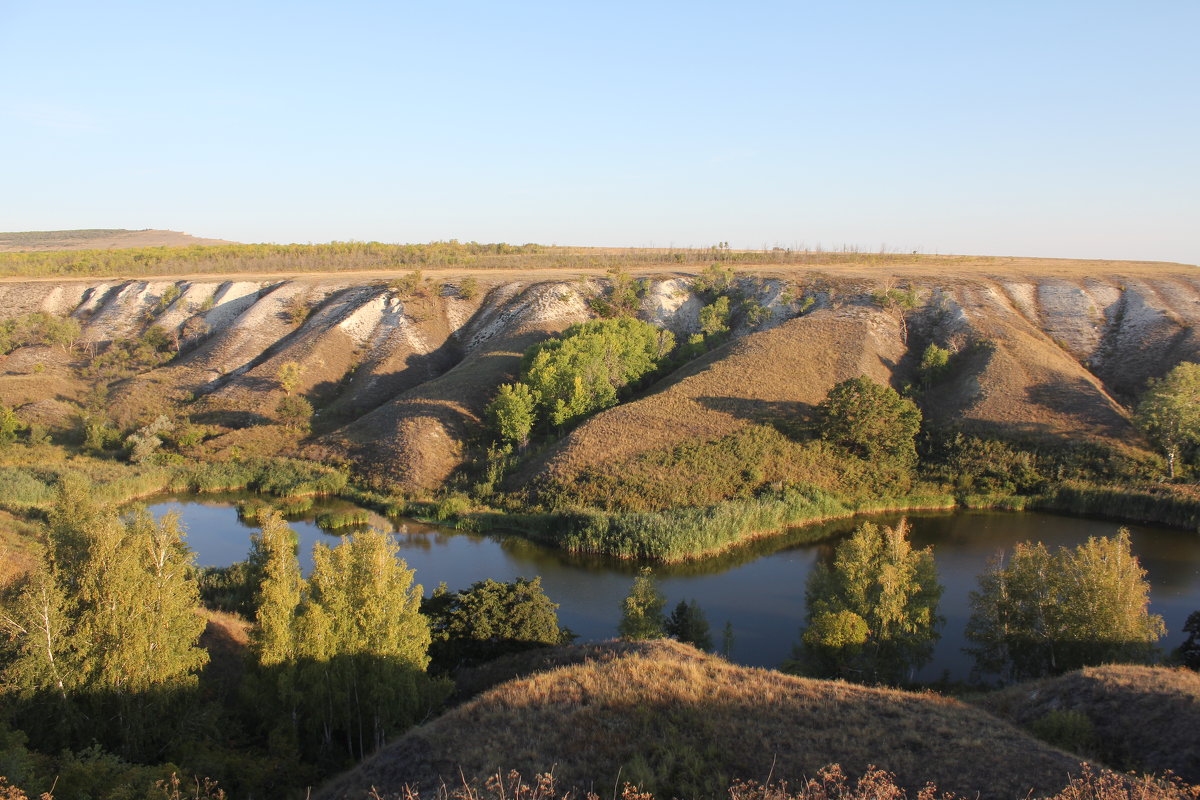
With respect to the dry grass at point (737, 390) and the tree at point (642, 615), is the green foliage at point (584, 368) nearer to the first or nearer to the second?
the dry grass at point (737, 390)

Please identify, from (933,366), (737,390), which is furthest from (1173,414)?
(737,390)

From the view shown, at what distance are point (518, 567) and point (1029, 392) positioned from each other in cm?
3600

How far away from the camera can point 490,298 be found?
73812 mm

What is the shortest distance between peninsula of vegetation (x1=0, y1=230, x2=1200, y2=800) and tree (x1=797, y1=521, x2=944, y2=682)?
0.12m

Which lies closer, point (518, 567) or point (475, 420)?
point (518, 567)

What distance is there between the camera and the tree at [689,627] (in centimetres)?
2383

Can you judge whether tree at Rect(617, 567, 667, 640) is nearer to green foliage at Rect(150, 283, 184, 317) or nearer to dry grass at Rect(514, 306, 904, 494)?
dry grass at Rect(514, 306, 904, 494)

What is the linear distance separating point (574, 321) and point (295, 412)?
25.3 m

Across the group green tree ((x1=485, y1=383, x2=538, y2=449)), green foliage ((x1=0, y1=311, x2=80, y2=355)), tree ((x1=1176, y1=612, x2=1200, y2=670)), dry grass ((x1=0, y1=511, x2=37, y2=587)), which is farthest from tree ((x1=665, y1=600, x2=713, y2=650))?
green foliage ((x1=0, y1=311, x2=80, y2=355))

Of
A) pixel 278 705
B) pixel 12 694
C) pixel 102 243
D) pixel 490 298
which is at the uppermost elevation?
pixel 102 243

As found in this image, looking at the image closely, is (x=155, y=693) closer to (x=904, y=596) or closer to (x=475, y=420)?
(x=904, y=596)

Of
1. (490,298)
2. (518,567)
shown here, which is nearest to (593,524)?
(518,567)

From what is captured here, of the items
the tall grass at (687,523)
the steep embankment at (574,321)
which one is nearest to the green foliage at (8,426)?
the steep embankment at (574,321)

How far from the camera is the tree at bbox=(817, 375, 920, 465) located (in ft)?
137
